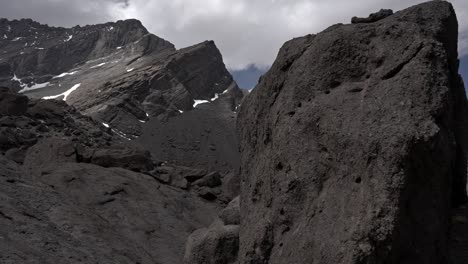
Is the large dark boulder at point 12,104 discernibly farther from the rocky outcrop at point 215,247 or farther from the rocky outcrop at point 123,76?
the rocky outcrop at point 123,76

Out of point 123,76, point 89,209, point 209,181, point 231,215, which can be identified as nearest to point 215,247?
point 231,215

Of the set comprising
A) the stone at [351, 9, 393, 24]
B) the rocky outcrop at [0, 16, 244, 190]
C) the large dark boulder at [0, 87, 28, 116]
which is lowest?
the stone at [351, 9, 393, 24]

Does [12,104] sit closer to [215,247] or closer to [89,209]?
[89,209]

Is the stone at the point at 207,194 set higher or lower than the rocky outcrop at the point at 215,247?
higher

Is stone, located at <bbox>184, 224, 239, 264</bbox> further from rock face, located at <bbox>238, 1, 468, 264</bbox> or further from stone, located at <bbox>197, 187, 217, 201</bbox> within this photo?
stone, located at <bbox>197, 187, 217, 201</bbox>

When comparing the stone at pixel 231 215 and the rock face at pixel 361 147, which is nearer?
the rock face at pixel 361 147

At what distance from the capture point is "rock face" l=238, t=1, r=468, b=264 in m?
7.52

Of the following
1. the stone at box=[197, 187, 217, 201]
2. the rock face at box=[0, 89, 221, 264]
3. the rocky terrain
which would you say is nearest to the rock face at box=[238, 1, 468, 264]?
the rocky terrain

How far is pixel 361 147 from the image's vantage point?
8.12 metres

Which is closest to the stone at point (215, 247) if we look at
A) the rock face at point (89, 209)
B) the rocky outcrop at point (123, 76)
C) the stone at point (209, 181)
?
the rock face at point (89, 209)

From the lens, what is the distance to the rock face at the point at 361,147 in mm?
7523

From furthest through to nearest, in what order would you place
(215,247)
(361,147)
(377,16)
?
(215,247) < (377,16) < (361,147)

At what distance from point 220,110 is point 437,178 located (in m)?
130

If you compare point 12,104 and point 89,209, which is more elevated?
point 12,104
